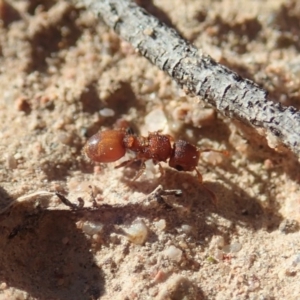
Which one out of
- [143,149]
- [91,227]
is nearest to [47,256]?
[91,227]

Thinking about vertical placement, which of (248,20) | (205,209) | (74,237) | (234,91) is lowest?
(74,237)

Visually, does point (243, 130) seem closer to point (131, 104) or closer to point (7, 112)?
point (131, 104)

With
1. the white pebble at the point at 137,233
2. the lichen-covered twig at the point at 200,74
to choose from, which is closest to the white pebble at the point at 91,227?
the white pebble at the point at 137,233

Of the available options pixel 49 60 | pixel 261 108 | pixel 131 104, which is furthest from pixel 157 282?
pixel 49 60

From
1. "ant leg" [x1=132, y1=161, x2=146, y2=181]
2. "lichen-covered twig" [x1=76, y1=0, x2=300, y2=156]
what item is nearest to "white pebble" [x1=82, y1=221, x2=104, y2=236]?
"ant leg" [x1=132, y1=161, x2=146, y2=181]

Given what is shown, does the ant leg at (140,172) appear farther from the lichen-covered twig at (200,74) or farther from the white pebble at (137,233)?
the lichen-covered twig at (200,74)

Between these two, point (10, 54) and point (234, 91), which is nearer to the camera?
point (234, 91)

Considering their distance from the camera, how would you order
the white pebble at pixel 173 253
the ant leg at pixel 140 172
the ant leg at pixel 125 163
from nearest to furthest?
the white pebble at pixel 173 253 < the ant leg at pixel 140 172 < the ant leg at pixel 125 163
